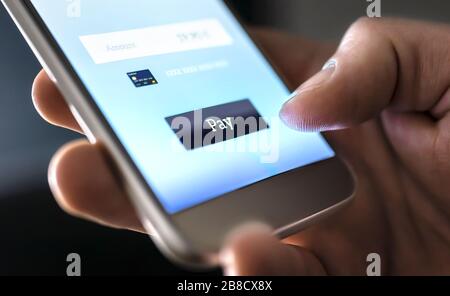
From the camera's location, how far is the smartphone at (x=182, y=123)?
411 mm

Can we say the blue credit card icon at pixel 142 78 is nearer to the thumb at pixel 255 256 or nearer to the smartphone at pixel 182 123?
the smartphone at pixel 182 123

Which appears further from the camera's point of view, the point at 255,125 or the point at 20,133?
the point at 20,133

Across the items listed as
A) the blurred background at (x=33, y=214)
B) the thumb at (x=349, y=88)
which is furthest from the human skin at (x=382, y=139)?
the blurred background at (x=33, y=214)

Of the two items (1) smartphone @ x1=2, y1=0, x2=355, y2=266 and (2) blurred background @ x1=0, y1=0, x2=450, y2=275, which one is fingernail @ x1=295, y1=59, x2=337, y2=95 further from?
(2) blurred background @ x1=0, y1=0, x2=450, y2=275

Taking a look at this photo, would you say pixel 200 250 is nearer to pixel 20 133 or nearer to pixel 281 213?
pixel 281 213

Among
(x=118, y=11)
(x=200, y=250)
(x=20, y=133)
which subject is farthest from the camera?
(x=20, y=133)

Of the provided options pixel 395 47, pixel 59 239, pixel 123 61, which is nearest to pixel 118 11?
pixel 123 61

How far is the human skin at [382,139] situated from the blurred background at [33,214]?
0.19 m

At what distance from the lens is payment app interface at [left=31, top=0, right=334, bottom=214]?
43cm

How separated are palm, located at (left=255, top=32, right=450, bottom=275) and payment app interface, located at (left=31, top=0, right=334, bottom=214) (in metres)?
0.07

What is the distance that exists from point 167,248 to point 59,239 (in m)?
0.42

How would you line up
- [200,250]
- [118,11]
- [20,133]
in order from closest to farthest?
1. [200,250]
2. [118,11]
3. [20,133]

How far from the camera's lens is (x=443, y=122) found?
528 mm
